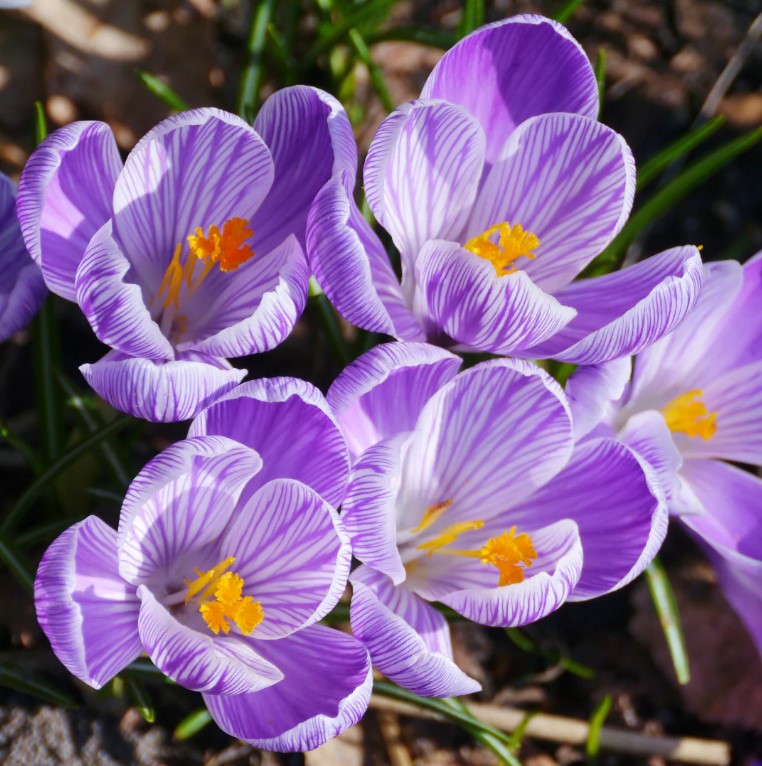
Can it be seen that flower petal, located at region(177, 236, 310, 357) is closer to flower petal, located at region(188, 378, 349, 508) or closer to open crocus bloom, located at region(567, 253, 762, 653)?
flower petal, located at region(188, 378, 349, 508)

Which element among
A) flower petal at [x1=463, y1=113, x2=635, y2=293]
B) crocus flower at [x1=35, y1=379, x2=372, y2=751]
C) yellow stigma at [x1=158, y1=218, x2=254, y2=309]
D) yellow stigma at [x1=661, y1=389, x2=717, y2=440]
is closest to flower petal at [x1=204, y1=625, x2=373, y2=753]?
crocus flower at [x1=35, y1=379, x2=372, y2=751]

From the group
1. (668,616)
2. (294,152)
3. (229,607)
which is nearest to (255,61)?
(294,152)

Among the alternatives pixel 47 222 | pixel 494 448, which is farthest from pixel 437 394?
pixel 47 222

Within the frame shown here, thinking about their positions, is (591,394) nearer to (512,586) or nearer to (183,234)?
(512,586)

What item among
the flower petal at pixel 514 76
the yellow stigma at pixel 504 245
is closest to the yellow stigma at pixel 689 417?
the yellow stigma at pixel 504 245

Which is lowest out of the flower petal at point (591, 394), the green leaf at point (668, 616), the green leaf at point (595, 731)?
the green leaf at point (595, 731)

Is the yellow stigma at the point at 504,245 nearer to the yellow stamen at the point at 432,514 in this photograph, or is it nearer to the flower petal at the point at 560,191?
the flower petal at the point at 560,191
